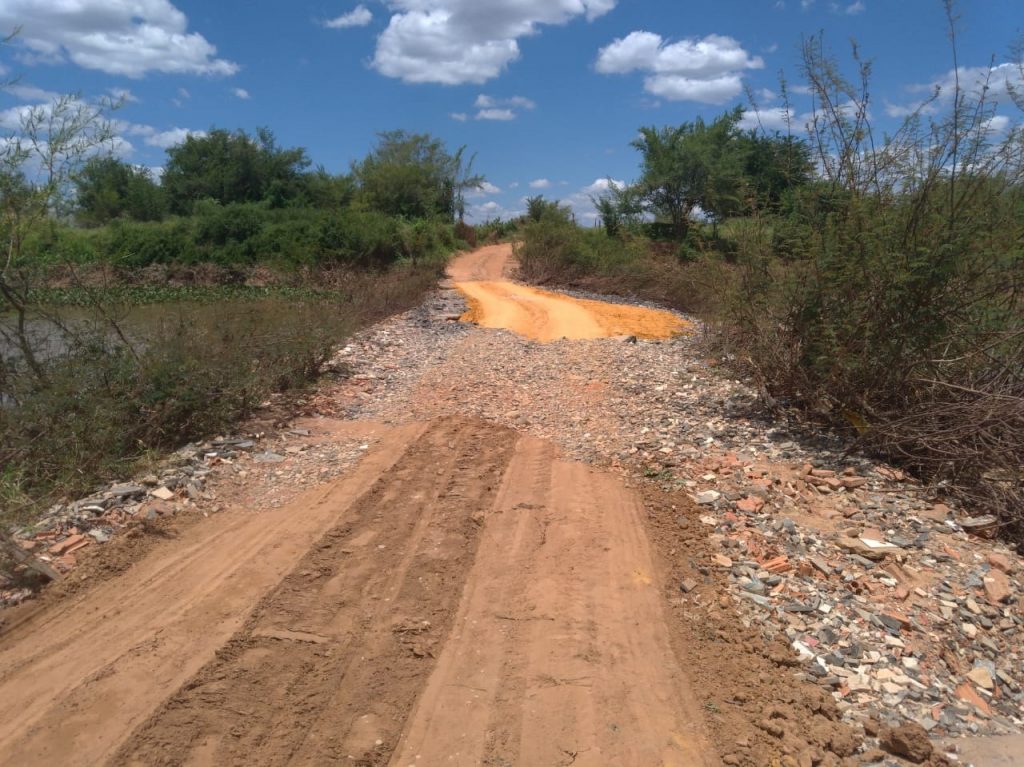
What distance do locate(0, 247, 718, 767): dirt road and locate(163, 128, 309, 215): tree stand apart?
40055mm

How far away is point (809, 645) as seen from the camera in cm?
366

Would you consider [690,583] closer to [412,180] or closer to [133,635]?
[133,635]

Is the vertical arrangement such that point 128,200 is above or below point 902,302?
above

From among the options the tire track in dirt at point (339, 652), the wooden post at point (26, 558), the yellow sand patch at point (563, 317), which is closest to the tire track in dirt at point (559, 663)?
the tire track in dirt at point (339, 652)

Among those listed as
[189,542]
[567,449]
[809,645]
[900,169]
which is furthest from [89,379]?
[900,169]

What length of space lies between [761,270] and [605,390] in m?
2.52

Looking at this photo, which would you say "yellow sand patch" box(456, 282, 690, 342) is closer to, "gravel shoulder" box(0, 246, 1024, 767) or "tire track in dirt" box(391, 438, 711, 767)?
"gravel shoulder" box(0, 246, 1024, 767)

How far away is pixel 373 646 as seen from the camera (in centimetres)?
362

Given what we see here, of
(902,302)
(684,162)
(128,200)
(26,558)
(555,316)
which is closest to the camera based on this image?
(26,558)

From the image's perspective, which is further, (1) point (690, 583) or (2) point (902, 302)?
(2) point (902, 302)

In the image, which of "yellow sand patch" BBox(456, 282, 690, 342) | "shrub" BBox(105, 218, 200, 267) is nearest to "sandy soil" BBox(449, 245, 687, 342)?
"yellow sand patch" BBox(456, 282, 690, 342)

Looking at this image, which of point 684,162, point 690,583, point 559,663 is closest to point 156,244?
point 684,162

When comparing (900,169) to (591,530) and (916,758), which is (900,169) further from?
(916,758)

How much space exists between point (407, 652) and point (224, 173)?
43.8 metres
